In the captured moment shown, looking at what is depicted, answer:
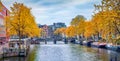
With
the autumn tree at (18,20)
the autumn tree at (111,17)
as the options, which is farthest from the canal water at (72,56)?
the autumn tree at (111,17)

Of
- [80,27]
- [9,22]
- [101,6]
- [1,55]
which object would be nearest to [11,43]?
[9,22]

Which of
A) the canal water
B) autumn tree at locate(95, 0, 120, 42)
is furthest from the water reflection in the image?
autumn tree at locate(95, 0, 120, 42)

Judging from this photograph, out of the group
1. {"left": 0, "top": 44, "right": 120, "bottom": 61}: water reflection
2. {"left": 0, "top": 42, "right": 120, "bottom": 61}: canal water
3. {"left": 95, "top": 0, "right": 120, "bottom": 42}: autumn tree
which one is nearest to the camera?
{"left": 95, "top": 0, "right": 120, "bottom": 42}: autumn tree

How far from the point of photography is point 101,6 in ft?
140

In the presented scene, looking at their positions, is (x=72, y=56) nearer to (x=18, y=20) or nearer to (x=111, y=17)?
(x=18, y=20)

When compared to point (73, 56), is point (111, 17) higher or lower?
higher

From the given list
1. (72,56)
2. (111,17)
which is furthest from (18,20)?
(111,17)

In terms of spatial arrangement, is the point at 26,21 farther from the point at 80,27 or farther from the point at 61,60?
the point at 80,27

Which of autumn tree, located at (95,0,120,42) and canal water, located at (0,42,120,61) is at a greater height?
autumn tree, located at (95,0,120,42)

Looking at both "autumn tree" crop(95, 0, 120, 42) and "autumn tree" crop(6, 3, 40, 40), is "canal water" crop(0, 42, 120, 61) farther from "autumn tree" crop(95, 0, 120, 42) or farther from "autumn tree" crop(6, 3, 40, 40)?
"autumn tree" crop(95, 0, 120, 42)

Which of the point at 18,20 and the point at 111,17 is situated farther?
the point at 18,20

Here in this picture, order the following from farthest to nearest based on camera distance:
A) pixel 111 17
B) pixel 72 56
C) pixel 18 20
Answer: pixel 72 56 < pixel 18 20 < pixel 111 17

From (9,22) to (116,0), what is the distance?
39.0 meters

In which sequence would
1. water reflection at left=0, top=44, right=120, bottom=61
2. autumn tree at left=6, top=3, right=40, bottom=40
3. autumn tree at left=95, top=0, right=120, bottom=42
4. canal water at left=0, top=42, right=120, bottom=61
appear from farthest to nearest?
1. autumn tree at left=6, top=3, right=40, bottom=40
2. water reflection at left=0, top=44, right=120, bottom=61
3. canal water at left=0, top=42, right=120, bottom=61
4. autumn tree at left=95, top=0, right=120, bottom=42
